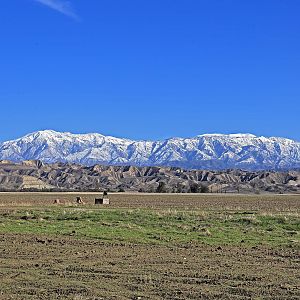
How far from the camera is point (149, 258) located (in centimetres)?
2319

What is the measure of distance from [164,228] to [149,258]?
11871 millimetres

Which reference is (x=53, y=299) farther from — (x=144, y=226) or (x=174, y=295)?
(x=144, y=226)

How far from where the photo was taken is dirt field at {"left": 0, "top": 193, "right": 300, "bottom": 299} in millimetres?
16562

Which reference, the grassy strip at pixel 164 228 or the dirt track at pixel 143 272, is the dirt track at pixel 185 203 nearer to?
the grassy strip at pixel 164 228

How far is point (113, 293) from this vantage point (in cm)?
1617

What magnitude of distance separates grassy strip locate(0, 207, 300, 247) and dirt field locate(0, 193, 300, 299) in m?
0.05

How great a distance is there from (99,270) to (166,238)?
10661mm

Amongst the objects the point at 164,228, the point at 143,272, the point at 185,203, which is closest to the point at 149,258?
the point at 143,272

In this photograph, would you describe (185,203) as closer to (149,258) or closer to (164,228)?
(164,228)

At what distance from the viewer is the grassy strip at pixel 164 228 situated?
3025cm

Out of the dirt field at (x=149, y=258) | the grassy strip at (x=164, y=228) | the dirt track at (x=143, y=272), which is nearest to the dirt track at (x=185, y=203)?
the grassy strip at (x=164, y=228)

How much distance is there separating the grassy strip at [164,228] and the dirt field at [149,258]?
45 millimetres

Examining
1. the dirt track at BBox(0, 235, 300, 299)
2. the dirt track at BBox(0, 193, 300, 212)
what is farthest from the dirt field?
the dirt track at BBox(0, 193, 300, 212)

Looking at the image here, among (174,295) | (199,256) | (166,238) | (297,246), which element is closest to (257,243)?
(297,246)
